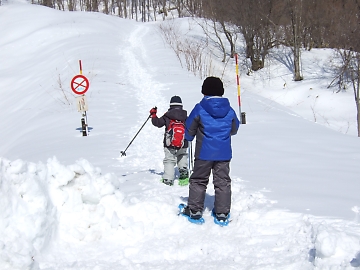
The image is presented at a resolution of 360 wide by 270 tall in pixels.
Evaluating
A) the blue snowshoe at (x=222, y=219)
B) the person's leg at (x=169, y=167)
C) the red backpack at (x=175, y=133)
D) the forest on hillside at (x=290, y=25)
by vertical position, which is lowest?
the blue snowshoe at (x=222, y=219)

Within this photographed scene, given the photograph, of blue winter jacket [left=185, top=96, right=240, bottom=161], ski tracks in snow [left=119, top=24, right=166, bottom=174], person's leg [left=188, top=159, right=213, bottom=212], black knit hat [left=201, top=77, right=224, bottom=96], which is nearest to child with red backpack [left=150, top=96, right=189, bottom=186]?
ski tracks in snow [left=119, top=24, right=166, bottom=174]

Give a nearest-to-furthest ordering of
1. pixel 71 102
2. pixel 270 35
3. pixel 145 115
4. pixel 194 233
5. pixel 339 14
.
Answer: pixel 194 233, pixel 145 115, pixel 71 102, pixel 339 14, pixel 270 35

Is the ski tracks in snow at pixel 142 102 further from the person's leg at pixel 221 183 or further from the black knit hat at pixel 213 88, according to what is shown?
the black knit hat at pixel 213 88

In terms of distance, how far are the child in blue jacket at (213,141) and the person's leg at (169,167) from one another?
1200 millimetres

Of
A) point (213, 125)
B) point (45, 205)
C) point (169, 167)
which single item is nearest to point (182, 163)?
point (169, 167)

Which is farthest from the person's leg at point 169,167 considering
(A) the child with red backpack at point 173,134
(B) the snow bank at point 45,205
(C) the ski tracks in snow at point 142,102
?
(B) the snow bank at point 45,205

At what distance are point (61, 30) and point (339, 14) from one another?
726 inches

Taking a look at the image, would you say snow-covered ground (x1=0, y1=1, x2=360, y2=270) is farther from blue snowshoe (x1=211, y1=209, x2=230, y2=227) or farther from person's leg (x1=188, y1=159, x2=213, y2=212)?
person's leg (x1=188, y1=159, x2=213, y2=212)

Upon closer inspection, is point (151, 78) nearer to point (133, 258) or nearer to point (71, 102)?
point (71, 102)

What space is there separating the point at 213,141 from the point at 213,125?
0.17 m

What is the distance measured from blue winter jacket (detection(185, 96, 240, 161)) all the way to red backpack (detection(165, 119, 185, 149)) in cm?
123

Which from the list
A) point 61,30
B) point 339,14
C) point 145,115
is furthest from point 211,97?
point 61,30

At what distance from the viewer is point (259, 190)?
488cm

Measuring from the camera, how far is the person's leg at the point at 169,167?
5.51 meters
